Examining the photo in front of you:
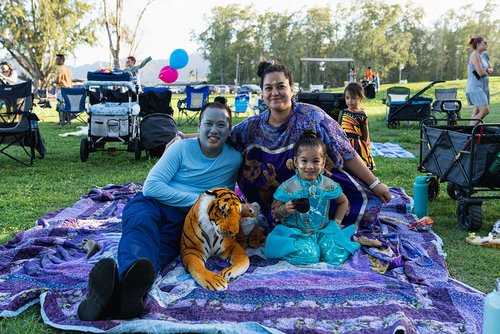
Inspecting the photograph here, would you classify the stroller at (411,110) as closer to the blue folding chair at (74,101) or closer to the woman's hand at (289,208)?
the blue folding chair at (74,101)

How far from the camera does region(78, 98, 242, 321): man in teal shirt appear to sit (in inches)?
93.0

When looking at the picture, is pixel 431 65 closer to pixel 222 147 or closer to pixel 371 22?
pixel 371 22

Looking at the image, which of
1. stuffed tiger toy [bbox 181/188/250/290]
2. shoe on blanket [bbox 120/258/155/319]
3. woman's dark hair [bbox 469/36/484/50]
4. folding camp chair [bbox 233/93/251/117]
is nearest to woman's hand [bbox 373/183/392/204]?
stuffed tiger toy [bbox 181/188/250/290]

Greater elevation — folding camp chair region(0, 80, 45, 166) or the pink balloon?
the pink balloon

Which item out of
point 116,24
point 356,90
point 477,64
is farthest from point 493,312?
point 116,24

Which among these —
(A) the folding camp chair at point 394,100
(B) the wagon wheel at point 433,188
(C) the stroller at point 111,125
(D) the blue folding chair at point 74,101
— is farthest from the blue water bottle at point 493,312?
(D) the blue folding chair at point 74,101

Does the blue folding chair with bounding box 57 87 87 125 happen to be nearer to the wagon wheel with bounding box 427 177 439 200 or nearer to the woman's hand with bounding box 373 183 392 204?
the wagon wheel with bounding box 427 177 439 200

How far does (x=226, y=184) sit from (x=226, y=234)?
570 millimetres

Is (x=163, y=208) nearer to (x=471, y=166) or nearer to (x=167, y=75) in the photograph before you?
(x=471, y=166)

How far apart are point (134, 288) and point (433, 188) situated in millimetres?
3697

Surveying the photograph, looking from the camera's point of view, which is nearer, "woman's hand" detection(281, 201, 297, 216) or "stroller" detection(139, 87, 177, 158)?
"woman's hand" detection(281, 201, 297, 216)

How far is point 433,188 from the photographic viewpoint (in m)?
5.07

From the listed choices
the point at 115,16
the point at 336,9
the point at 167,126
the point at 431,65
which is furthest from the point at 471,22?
the point at 167,126

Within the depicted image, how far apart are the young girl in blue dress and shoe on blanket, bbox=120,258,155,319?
1.10 m
